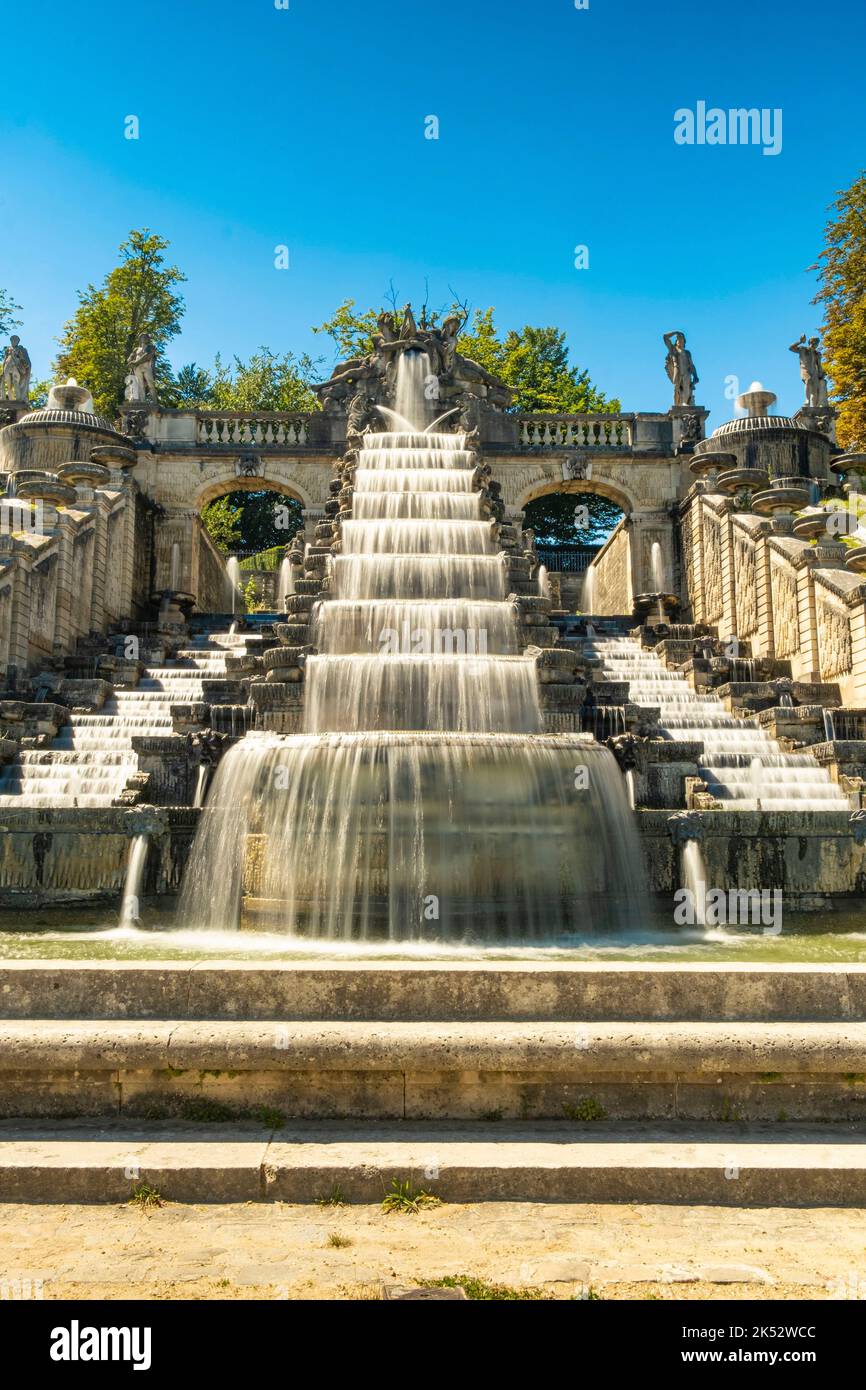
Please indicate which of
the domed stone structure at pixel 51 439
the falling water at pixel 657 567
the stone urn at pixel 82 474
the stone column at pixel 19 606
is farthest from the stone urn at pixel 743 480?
the stone column at pixel 19 606

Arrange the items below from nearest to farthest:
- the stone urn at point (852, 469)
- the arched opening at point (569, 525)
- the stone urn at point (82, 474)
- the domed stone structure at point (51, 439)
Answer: the stone urn at point (852, 469) < the stone urn at point (82, 474) < the domed stone structure at point (51, 439) < the arched opening at point (569, 525)

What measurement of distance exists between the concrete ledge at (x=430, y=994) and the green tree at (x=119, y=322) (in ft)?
140

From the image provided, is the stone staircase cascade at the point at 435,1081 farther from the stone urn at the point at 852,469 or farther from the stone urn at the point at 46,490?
the stone urn at the point at 852,469

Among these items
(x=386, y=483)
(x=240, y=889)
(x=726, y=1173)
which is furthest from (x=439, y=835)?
(x=386, y=483)

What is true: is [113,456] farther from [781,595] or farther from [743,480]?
[781,595]

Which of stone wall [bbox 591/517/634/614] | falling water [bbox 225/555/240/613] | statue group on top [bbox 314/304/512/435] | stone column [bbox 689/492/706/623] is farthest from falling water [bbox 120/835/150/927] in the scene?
falling water [bbox 225/555/240/613]

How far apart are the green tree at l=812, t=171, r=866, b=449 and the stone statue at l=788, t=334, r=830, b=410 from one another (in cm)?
315

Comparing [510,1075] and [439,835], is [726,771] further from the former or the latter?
[510,1075]

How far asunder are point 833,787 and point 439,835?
5779 mm

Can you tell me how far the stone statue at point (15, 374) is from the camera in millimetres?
31734

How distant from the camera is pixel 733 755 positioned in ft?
41.5

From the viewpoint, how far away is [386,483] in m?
21.9

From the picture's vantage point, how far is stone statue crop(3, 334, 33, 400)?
3173 cm

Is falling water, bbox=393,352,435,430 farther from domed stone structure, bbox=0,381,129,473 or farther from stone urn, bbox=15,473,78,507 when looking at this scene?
stone urn, bbox=15,473,78,507
